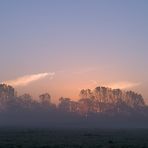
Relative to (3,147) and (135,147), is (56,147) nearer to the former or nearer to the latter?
(3,147)

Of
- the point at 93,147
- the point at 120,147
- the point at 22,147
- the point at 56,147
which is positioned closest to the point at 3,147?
the point at 22,147

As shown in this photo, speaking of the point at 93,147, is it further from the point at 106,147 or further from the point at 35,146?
the point at 35,146

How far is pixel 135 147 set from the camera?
55.5m

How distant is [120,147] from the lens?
5581 cm

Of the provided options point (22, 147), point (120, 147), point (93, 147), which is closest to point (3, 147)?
point (22, 147)

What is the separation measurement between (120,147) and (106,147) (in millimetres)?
1959

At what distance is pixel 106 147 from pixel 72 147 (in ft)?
14.8

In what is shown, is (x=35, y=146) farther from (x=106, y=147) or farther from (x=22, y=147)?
(x=106, y=147)

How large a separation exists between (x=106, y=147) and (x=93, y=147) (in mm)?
1802

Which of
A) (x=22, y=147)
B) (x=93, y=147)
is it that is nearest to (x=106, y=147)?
(x=93, y=147)

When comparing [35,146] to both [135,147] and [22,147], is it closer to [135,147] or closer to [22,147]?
[22,147]

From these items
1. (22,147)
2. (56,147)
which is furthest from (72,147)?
(22,147)

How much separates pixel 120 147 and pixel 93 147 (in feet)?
12.3

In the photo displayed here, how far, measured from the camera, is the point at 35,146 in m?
55.4
